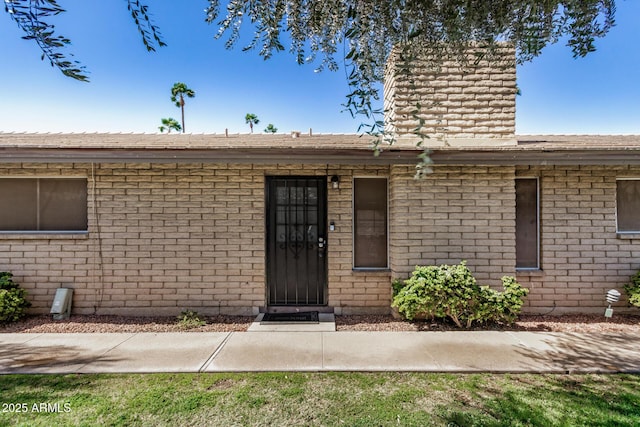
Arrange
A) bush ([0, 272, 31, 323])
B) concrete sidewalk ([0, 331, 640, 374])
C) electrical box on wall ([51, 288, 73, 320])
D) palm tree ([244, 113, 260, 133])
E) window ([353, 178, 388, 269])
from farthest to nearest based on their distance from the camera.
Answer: palm tree ([244, 113, 260, 133])
window ([353, 178, 388, 269])
electrical box on wall ([51, 288, 73, 320])
bush ([0, 272, 31, 323])
concrete sidewalk ([0, 331, 640, 374])

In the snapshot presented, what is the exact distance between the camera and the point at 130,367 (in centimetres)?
394

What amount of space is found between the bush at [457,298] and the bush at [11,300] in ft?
20.5

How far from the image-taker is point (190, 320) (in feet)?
18.3

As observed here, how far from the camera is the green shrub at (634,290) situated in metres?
5.48

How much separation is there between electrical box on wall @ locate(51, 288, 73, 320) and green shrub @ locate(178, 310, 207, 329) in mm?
1972

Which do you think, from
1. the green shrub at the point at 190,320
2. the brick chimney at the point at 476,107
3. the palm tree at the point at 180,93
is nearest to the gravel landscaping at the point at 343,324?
the green shrub at the point at 190,320

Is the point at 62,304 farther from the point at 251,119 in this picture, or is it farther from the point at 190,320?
the point at 251,119

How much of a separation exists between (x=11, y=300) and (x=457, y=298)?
7.17 metres

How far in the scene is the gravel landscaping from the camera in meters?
5.26

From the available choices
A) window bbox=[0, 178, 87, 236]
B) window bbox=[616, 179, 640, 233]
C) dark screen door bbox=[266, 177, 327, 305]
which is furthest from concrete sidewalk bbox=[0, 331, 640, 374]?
window bbox=[616, 179, 640, 233]

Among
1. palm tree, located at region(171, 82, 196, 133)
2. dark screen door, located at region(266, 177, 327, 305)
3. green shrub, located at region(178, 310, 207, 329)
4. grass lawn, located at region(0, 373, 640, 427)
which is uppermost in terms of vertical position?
palm tree, located at region(171, 82, 196, 133)

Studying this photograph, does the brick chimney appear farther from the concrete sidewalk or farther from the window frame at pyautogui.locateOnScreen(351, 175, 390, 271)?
the concrete sidewalk

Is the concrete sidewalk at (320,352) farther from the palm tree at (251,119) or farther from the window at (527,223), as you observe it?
the palm tree at (251,119)

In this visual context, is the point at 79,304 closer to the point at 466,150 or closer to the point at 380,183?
the point at 380,183
